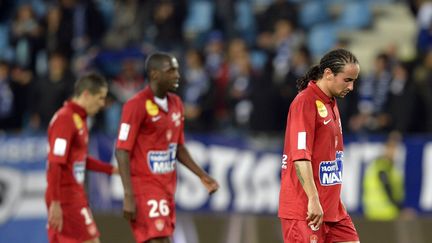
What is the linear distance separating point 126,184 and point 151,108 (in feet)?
2.25

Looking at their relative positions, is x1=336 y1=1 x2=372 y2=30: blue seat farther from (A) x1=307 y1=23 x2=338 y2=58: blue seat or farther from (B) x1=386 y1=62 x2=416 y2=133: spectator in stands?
(B) x1=386 y1=62 x2=416 y2=133: spectator in stands

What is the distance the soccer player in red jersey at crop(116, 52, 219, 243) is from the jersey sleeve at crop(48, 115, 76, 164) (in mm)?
518

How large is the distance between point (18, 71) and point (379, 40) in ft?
20.5

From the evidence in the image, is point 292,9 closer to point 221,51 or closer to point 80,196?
point 221,51

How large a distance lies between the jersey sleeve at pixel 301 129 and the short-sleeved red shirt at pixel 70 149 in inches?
94.6

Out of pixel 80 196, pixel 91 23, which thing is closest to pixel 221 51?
pixel 91 23

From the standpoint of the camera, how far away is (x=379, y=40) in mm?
18578

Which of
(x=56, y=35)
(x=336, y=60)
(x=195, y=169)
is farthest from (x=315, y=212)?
(x=56, y=35)

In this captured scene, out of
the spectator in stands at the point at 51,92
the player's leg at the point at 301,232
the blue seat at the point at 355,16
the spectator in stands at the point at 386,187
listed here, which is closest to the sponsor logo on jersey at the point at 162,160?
the player's leg at the point at 301,232

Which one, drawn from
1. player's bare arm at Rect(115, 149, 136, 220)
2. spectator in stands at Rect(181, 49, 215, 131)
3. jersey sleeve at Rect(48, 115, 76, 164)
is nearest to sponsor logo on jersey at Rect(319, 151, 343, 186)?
player's bare arm at Rect(115, 149, 136, 220)

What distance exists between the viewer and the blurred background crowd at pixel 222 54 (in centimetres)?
1514

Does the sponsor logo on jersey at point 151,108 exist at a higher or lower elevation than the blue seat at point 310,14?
lower

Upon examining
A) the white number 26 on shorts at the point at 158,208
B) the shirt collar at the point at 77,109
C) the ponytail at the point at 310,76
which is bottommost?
the white number 26 on shorts at the point at 158,208

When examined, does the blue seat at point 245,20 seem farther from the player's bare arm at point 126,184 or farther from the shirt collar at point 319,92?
the shirt collar at point 319,92
